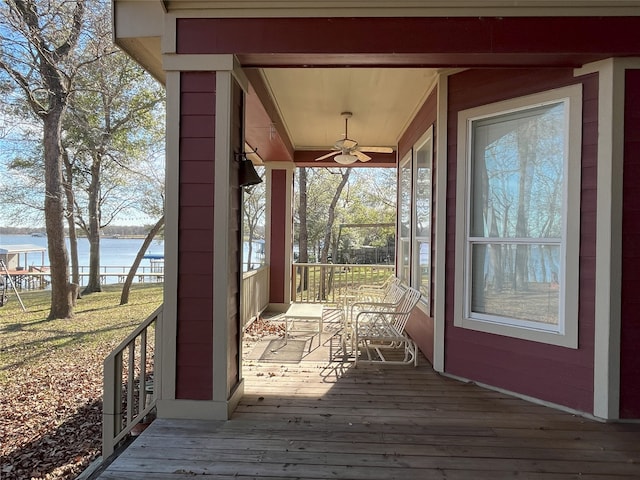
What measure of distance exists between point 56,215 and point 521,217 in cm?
1003

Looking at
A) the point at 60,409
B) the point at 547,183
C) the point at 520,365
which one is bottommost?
the point at 60,409

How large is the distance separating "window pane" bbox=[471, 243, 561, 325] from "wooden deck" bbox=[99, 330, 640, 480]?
2.08ft

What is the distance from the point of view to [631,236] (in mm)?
2348

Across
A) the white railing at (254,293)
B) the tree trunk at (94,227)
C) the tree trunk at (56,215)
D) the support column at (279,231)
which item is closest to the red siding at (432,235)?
the white railing at (254,293)

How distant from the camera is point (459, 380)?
3021 millimetres

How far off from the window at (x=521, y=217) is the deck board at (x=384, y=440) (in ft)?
1.92

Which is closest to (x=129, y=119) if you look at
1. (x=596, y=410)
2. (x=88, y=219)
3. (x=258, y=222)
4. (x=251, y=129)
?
(x=88, y=219)

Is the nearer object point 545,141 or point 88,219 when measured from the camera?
point 545,141

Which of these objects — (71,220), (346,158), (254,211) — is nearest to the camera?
(346,158)

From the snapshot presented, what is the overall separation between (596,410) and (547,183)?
1.53 metres

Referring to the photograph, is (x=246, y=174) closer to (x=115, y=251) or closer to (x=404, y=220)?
(x=404, y=220)

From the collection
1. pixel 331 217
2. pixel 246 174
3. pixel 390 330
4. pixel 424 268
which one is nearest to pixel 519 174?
pixel 424 268

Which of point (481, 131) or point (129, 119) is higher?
point (129, 119)

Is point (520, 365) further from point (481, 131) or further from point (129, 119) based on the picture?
point (129, 119)
